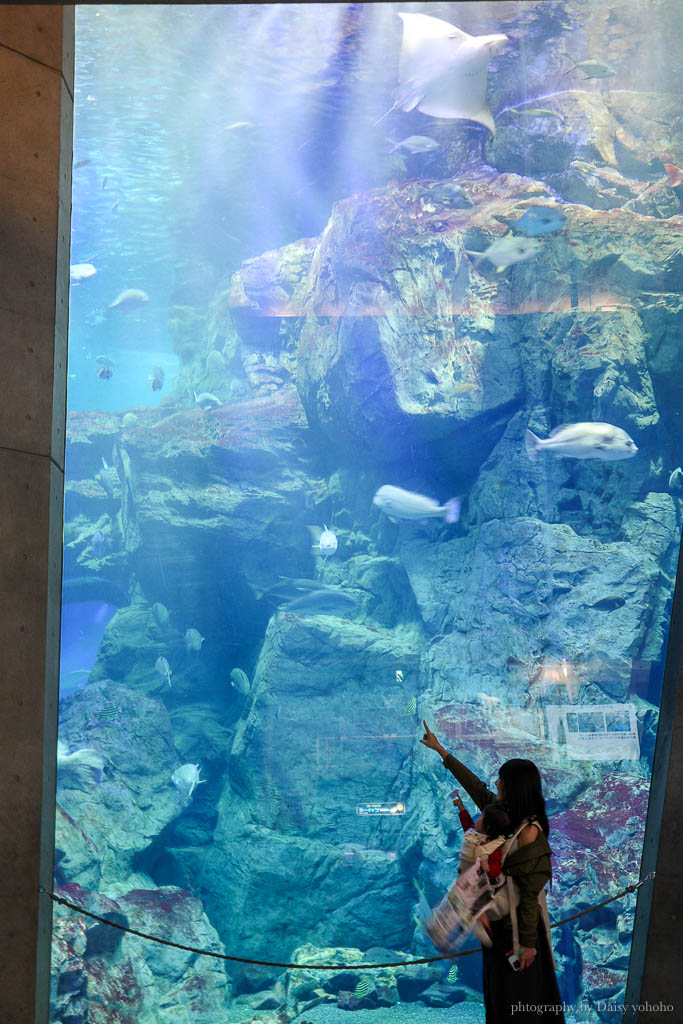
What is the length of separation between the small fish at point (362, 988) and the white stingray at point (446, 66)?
1091 cm

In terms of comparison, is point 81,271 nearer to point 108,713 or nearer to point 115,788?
point 108,713

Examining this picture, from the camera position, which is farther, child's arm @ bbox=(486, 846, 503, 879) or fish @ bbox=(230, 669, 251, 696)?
fish @ bbox=(230, 669, 251, 696)

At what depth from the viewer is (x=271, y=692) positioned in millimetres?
10117

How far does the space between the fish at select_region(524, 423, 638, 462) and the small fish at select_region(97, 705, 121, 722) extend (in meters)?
6.50

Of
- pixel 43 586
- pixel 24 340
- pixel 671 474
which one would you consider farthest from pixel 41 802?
pixel 671 474

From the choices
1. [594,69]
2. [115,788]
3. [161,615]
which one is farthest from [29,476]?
[594,69]

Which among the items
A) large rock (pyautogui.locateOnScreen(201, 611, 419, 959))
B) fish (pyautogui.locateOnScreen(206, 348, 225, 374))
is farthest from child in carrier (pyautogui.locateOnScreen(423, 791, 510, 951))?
fish (pyautogui.locateOnScreen(206, 348, 225, 374))

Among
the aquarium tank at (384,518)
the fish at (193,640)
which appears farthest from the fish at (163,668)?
the fish at (193,640)

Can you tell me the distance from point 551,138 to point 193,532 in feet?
26.2

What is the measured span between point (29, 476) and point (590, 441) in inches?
278

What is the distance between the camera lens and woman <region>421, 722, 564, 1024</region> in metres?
2.07

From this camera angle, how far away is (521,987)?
2121 millimetres

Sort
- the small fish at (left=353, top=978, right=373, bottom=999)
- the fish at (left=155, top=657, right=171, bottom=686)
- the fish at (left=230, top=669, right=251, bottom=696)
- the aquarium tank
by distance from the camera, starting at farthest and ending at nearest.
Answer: the fish at (left=155, top=657, right=171, bottom=686) < the fish at (left=230, top=669, right=251, bottom=696) < the aquarium tank < the small fish at (left=353, top=978, right=373, bottom=999)

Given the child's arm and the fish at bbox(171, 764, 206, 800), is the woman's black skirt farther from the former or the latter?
the fish at bbox(171, 764, 206, 800)
